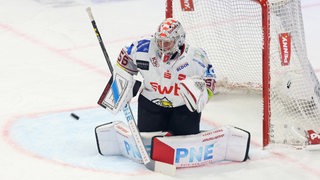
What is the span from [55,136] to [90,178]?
641 mm

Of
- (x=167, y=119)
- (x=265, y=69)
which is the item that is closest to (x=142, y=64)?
(x=167, y=119)

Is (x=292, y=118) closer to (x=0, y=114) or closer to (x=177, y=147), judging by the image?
(x=177, y=147)

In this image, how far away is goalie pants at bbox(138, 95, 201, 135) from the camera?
416 centimetres

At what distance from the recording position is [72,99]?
17.0ft

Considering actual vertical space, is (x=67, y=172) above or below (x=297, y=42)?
below

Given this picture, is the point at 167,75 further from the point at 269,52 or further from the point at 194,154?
the point at 269,52

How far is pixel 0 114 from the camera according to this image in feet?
16.0

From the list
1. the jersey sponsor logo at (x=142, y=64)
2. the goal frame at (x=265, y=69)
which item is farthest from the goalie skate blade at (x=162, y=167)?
the goal frame at (x=265, y=69)

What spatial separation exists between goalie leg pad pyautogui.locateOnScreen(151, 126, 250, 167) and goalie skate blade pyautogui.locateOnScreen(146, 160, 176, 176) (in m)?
0.03

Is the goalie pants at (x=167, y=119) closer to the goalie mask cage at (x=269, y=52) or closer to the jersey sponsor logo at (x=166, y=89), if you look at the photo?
the jersey sponsor logo at (x=166, y=89)

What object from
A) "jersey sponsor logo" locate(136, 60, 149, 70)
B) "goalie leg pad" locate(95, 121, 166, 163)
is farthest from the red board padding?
"jersey sponsor logo" locate(136, 60, 149, 70)

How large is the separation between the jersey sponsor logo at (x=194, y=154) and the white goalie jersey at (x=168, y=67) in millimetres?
239

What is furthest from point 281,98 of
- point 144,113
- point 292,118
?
point 144,113

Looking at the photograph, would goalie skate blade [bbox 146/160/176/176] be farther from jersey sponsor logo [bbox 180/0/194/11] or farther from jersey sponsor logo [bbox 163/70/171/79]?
jersey sponsor logo [bbox 180/0/194/11]
